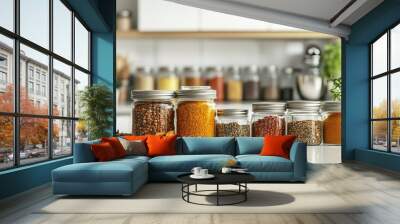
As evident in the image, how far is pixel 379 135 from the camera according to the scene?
8188 millimetres

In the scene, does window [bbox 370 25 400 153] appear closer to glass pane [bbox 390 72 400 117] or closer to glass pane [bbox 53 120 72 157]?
glass pane [bbox 390 72 400 117]

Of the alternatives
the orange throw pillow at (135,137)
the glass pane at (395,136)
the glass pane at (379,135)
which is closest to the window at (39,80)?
the orange throw pillow at (135,137)

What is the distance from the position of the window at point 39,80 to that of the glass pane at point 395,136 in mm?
4922

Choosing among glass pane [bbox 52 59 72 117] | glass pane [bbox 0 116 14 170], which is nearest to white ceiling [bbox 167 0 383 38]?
glass pane [bbox 52 59 72 117]

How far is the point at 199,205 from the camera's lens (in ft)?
13.6

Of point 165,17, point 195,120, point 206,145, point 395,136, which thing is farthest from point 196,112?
point 395,136

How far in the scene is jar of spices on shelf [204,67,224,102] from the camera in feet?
23.4

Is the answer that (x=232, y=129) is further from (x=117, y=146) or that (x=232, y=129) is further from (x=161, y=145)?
(x=117, y=146)

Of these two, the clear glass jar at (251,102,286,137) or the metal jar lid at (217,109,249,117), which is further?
the clear glass jar at (251,102,286,137)

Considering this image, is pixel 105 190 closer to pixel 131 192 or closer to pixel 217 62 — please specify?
pixel 131 192

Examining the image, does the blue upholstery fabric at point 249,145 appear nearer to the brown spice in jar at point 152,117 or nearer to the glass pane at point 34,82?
the brown spice in jar at point 152,117

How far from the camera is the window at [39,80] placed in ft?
15.4

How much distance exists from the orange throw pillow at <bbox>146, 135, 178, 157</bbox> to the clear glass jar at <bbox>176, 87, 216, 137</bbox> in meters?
0.37

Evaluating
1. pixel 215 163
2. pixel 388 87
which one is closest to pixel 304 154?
pixel 215 163
